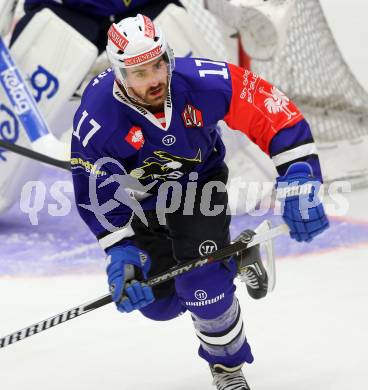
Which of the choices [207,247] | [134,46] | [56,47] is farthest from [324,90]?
[134,46]

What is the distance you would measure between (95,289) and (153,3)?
132 cm

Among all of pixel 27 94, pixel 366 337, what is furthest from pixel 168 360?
pixel 27 94

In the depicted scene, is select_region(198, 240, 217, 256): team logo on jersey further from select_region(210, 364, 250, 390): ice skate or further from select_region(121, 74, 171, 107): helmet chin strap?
select_region(121, 74, 171, 107): helmet chin strap

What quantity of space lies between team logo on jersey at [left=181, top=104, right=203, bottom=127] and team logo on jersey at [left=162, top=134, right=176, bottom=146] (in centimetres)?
5

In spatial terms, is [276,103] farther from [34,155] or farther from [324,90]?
[324,90]

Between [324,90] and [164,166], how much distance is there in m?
2.11

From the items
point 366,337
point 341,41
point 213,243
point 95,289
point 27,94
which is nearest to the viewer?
point 213,243

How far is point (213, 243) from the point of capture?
8.84ft

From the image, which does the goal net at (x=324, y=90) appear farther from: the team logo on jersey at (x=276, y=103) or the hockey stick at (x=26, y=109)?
the team logo on jersey at (x=276, y=103)

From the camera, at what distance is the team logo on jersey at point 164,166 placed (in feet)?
8.50

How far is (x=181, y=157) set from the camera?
2604 millimetres

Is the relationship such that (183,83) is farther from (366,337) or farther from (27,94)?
(27,94)

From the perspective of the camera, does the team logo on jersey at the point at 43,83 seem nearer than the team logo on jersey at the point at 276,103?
No

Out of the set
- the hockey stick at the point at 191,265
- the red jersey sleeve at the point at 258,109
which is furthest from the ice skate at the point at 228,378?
the red jersey sleeve at the point at 258,109
